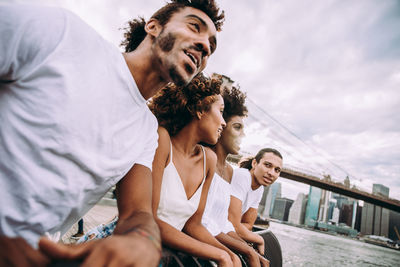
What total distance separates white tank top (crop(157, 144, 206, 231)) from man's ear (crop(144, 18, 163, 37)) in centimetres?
68

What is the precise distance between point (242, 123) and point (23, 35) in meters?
2.08

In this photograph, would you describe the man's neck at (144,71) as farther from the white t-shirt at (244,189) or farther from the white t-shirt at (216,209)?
the white t-shirt at (244,189)

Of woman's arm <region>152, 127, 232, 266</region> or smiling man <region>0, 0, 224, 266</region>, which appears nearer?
smiling man <region>0, 0, 224, 266</region>

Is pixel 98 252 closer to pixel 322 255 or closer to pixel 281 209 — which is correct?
pixel 322 255

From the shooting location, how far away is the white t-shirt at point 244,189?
7.87 feet

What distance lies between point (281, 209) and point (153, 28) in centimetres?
10269

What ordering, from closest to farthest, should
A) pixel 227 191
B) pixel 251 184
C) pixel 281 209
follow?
pixel 227 191
pixel 251 184
pixel 281 209

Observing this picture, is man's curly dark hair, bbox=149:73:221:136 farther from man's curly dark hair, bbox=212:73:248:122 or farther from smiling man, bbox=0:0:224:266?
man's curly dark hair, bbox=212:73:248:122

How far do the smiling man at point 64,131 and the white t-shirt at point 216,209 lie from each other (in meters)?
0.75

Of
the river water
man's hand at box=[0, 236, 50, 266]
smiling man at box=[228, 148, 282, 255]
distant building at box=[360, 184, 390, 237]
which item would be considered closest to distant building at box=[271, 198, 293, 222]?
distant building at box=[360, 184, 390, 237]

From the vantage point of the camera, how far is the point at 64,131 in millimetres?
690

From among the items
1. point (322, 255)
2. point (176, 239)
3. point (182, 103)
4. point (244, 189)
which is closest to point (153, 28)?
point (182, 103)

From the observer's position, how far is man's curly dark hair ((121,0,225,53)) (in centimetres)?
118

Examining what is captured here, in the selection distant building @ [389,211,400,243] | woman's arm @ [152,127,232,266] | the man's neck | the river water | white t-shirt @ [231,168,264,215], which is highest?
distant building @ [389,211,400,243]
